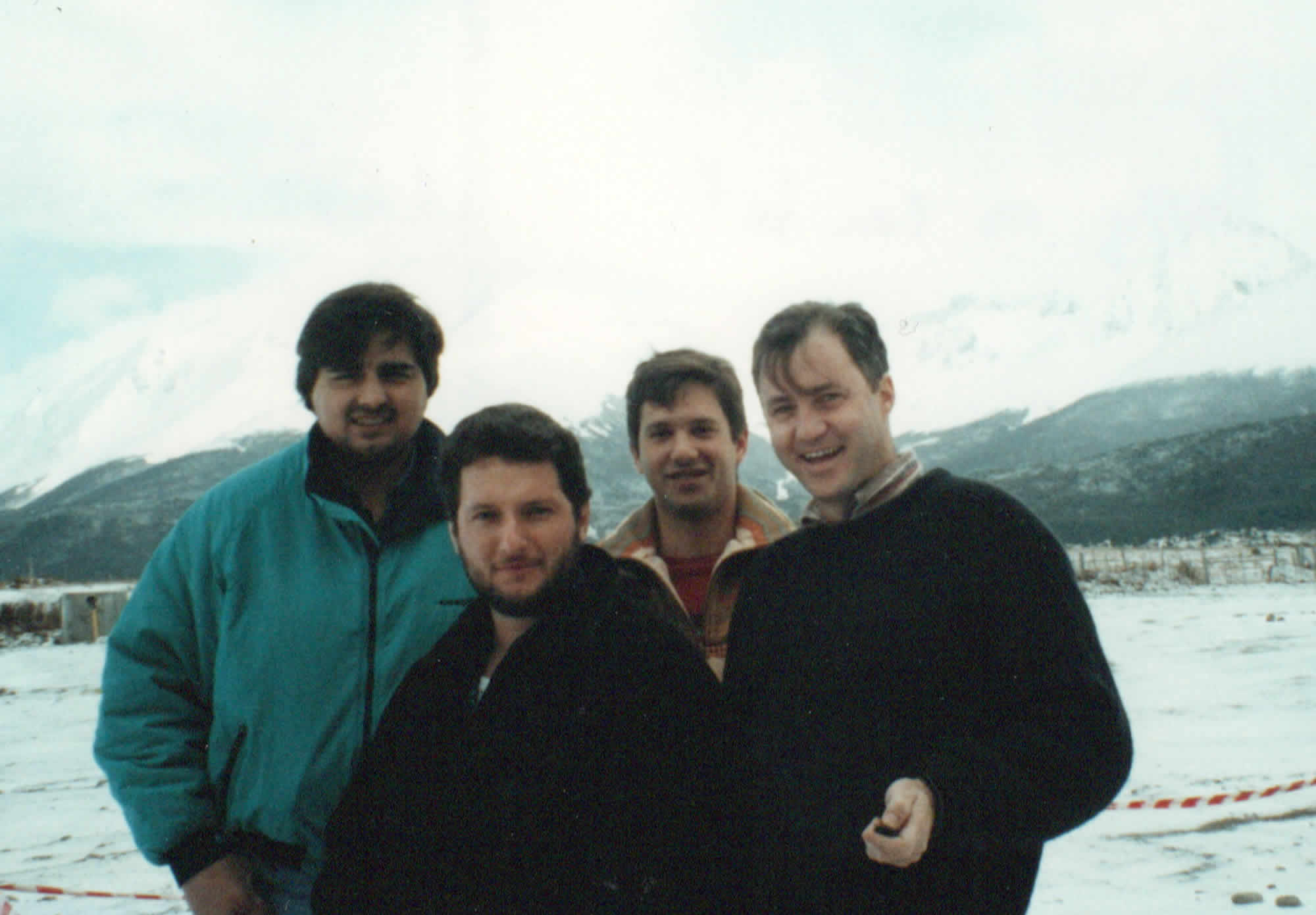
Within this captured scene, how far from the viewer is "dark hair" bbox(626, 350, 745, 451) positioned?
8.29 feet

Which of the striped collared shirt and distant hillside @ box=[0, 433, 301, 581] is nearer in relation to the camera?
the striped collared shirt

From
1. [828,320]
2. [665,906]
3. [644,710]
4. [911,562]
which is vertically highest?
[828,320]

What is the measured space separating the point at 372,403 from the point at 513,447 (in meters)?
0.42

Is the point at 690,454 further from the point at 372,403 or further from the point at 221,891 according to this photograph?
the point at 221,891

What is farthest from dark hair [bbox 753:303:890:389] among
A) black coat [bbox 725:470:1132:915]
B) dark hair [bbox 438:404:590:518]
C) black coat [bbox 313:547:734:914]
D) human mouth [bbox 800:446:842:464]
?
black coat [bbox 313:547:734:914]

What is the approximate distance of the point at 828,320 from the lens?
1896mm

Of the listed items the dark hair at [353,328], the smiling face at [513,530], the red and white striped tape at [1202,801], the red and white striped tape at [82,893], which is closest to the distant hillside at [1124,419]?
the red and white striped tape at [1202,801]

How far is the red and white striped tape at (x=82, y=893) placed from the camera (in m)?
4.54

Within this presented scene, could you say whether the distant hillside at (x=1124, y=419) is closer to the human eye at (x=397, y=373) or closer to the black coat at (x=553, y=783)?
the human eye at (x=397, y=373)

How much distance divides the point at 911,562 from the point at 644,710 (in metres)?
0.54

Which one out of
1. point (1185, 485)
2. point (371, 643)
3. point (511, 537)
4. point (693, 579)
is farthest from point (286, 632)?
point (1185, 485)

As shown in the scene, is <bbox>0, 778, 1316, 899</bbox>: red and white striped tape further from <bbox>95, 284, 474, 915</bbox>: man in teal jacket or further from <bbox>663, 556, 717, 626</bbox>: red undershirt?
<bbox>663, 556, 717, 626</bbox>: red undershirt

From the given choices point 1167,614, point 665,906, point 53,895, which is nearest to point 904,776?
point 665,906

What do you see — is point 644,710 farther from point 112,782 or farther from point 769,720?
point 112,782
